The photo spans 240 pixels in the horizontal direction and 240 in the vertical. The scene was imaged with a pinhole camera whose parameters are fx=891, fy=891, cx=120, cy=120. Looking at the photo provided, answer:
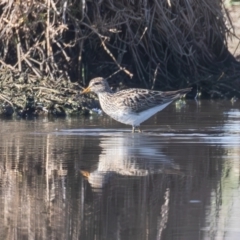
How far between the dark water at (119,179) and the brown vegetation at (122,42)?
7.41ft

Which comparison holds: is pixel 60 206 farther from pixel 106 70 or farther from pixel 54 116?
pixel 106 70

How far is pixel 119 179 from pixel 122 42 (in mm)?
7385

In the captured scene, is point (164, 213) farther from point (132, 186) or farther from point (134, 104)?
point (134, 104)

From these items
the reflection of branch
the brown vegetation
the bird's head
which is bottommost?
the reflection of branch

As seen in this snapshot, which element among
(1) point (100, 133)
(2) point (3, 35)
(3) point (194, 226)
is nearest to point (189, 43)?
(2) point (3, 35)

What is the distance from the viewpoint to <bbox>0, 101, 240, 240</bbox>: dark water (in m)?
6.26

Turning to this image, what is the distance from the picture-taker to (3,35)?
1451cm

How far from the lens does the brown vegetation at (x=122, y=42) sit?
1409 cm

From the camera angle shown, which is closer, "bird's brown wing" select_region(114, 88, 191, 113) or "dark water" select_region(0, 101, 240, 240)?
"dark water" select_region(0, 101, 240, 240)

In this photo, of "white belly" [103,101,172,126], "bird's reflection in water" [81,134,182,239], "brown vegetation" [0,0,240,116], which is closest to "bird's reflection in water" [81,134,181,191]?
"bird's reflection in water" [81,134,182,239]

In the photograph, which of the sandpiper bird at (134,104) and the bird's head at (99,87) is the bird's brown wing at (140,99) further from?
the bird's head at (99,87)

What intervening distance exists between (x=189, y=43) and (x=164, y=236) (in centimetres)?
1006

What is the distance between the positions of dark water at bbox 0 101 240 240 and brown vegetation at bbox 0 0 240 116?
88.9 inches

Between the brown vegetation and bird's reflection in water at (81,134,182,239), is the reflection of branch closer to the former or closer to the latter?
bird's reflection in water at (81,134,182,239)
